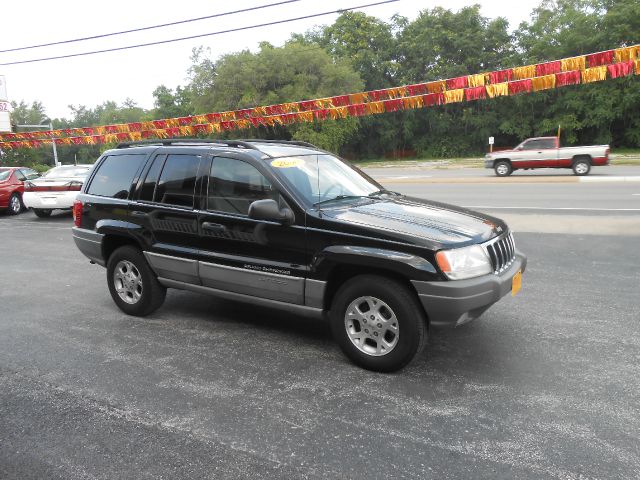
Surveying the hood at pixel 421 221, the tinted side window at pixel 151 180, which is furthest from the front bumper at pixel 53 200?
the hood at pixel 421 221

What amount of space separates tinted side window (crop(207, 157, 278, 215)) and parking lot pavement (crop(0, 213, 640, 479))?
1.25 meters

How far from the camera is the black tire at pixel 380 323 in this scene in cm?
368

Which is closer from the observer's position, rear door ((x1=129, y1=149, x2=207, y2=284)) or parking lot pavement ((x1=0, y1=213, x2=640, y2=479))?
parking lot pavement ((x1=0, y1=213, x2=640, y2=479))

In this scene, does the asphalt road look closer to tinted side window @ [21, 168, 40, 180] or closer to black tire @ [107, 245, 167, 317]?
tinted side window @ [21, 168, 40, 180]

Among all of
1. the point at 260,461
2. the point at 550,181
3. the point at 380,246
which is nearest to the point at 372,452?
the point at 260,461

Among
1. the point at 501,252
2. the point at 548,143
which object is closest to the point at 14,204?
the point at 501,252

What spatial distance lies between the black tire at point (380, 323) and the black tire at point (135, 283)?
2193mm

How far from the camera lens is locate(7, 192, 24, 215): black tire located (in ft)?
52.5

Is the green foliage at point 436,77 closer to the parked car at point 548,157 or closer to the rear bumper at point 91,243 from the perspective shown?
the parked car at point 548,157

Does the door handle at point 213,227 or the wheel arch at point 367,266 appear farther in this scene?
the door handle at point 213,227

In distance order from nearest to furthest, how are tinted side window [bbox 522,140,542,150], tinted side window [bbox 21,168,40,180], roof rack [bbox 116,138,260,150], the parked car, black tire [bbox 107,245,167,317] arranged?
1. roof rack [bbox 116,138,260,150]
2. black tire [bbox 107,245,167,317]
3. tinted side window [bbox 21,168,40,180]
4. the parked car
5. tinted side window [bbox 522,140,542,150]

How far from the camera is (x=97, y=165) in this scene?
19.3ft

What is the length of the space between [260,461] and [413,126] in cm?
5632

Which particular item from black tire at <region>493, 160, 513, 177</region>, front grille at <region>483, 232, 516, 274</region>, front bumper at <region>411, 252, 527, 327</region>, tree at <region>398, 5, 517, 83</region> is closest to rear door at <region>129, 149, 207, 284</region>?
front bumper at <region>411, 252, 527, 327</region>
